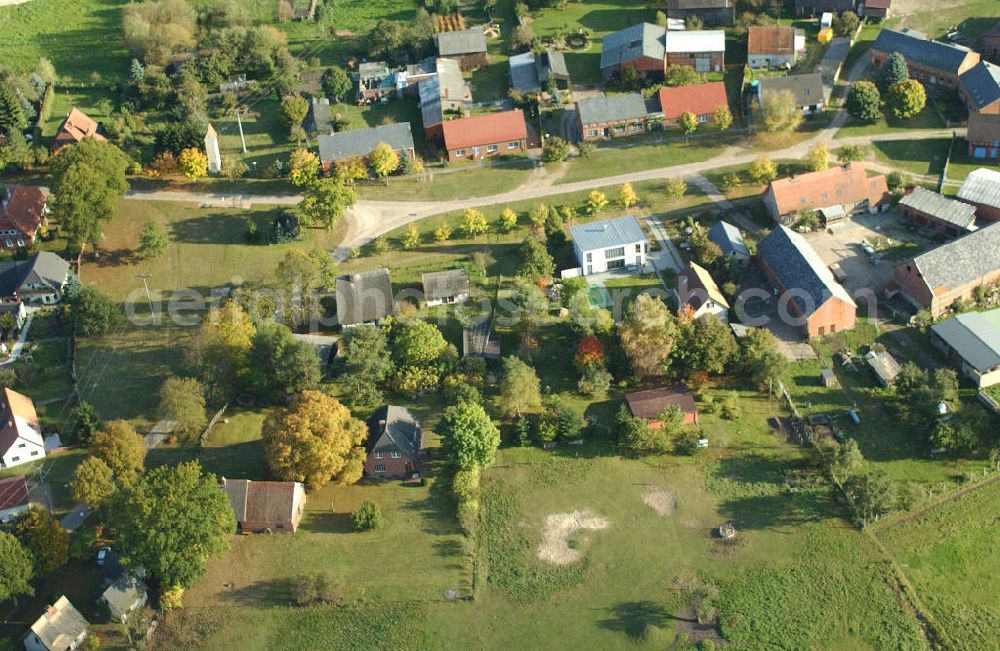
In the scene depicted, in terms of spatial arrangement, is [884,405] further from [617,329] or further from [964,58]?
[964,58]

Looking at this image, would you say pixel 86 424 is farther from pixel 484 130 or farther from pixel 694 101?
pixel 694 101

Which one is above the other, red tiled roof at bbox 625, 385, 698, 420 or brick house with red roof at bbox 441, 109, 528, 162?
brick house with red roof at bbox 441, 109, 528, 162

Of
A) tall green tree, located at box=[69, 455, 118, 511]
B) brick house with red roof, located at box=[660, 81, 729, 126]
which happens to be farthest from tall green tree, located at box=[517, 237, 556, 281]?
tall green tree, located at box=[69, 455, 118, 511]

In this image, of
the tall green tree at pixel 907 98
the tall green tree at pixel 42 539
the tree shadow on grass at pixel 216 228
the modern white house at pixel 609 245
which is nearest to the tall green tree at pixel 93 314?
the tree shadow on grass at pixel 216 228


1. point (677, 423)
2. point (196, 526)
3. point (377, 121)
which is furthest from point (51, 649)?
point (377, 121)

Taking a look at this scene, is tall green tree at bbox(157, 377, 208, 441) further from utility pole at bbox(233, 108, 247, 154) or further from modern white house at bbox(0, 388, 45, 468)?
utility pole at bbox(233, 108, 247, 154)
